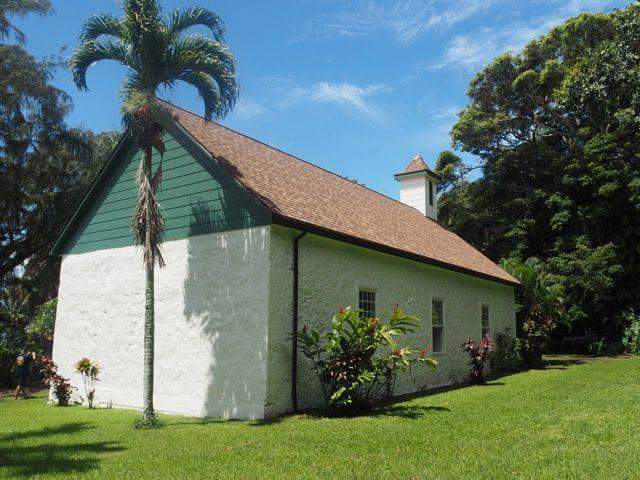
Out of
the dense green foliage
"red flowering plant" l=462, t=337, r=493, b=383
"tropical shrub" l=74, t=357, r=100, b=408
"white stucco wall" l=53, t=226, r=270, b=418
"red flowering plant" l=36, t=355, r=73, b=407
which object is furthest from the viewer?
the dense green foliage

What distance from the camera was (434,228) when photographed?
21391 millimetres

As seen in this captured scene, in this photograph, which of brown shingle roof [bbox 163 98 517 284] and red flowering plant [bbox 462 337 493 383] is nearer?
brown shingle roof [bbox 163 98 517 284]

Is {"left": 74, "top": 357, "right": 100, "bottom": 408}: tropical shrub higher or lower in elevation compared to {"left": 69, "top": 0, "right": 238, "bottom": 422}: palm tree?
lower

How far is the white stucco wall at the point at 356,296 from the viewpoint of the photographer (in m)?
10.1

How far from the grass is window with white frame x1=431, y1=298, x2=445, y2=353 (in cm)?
391

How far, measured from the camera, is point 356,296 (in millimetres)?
12094

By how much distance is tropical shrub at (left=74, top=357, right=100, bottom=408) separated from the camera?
12452 millimetres

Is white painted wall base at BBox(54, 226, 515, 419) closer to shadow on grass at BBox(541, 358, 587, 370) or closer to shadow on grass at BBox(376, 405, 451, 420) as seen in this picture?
shadow on grass at BBox(376, 405, 451, 420)

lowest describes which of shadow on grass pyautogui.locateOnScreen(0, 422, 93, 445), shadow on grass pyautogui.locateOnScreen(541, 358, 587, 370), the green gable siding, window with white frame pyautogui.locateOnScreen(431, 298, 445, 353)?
shadow on grass pyautogui.locateOnScreen(0, 422, 93, 445)

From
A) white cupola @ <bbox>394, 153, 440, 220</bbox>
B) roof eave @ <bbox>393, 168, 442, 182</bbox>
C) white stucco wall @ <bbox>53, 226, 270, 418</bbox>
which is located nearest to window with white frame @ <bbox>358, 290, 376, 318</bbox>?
white stucco wall @ <bbox>53, 226, 270, 418</bbox>

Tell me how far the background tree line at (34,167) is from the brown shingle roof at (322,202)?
11687 mm

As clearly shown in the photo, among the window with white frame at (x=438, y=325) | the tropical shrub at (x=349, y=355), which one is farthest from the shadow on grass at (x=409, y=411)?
the window with white frame at (x=438, y=325)

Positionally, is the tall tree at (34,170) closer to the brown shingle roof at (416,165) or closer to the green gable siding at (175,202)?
the green gable siding at (175,202)

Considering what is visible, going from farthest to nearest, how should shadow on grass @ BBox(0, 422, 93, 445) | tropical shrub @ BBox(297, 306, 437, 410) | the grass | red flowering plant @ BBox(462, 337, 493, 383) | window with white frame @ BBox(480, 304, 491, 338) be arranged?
window with white frame @ BBox(480, 304, 491, 338), red flowering plant @ BBox(462, 337, 493, 383), tropical shrub @ BBox(297, 306, 437, 410), shadow on grass @ BBox(0, 422, 93, 445), the grass
